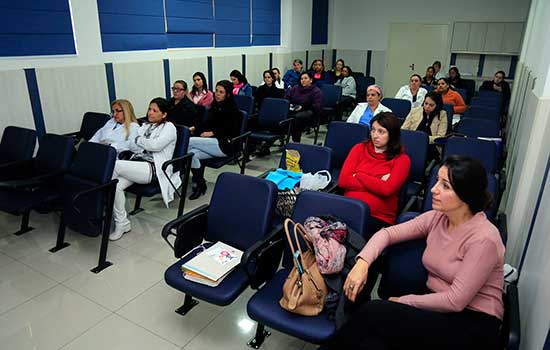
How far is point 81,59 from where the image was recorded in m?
4.55

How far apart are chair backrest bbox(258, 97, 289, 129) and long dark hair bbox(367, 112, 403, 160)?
2.69 meters

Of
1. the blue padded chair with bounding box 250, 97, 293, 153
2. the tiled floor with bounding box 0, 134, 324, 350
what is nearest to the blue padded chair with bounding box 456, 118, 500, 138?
the blue padded chair with bounding box 250, 97, 293, 153

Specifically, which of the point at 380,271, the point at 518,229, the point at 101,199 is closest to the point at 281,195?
the point at 380,271

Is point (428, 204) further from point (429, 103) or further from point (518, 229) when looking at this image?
point (429, 103)

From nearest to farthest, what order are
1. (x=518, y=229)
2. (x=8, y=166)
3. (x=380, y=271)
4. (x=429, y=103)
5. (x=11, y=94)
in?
(x=380, y=271) → (x=518, y=229) → (x=8, y=166) → (x=11, y=94) → (x=429, y=103)

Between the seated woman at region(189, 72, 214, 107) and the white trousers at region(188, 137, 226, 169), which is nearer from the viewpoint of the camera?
the white trousers at region(188, 137, 226, 169)

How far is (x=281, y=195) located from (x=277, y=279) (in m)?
0.70

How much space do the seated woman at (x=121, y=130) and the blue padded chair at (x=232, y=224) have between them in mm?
1836

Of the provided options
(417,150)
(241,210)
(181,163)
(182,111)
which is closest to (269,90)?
(182,111)

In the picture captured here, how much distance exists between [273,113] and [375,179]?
290 centimetres

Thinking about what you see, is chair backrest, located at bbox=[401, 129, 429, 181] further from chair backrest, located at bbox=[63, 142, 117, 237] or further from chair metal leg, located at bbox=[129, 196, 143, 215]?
chair metal leg, located at bbox=[129, 196, 143, 215]

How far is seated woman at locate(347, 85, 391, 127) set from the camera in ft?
14.2

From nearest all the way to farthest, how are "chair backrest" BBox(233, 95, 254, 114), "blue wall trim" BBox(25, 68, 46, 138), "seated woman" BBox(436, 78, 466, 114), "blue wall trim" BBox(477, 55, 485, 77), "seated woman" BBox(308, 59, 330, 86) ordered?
1. "blue wall trim" BBox(25, 68, 46, 138)
2. "chair backrest" BBox(233, 95, 254, 114)
3. "seated woman" BBox(436, 78, 466, 114)
4. "seated woman" BBox(308, 59, 330, 86)
5. "blue wall trim" BBox(477, 55, 485, 77)

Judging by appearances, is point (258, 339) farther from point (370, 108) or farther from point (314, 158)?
point (370, 108)
